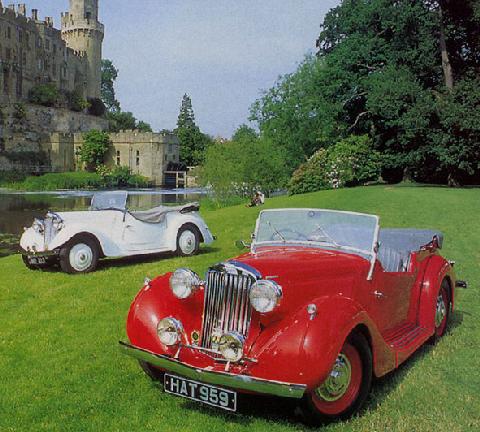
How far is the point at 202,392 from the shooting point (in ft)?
12.8

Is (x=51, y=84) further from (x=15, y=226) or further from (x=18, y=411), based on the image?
(x=18, y=411)

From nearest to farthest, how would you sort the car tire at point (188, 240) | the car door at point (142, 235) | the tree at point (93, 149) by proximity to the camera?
the car door at point (142, 235) → the car tire at point (188, 240) → the tree at point (93, 149)

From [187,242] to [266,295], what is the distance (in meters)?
8.08

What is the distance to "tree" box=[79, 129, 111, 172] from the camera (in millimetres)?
74812

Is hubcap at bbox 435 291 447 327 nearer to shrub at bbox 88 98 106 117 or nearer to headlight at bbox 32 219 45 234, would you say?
headlight at bbox 32 219 45 234

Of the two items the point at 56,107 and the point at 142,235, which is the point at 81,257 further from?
the point at 56,107

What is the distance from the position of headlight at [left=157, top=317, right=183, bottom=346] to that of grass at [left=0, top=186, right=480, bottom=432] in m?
0.60

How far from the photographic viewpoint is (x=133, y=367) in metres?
5.31

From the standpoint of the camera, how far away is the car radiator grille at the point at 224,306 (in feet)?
13.4

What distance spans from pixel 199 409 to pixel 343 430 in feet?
3.89

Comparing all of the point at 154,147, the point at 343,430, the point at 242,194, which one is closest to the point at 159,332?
the point at 343,430

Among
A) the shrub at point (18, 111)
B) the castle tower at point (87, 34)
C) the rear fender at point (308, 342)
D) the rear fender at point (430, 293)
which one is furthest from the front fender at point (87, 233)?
the castle tower at point (87, 34)

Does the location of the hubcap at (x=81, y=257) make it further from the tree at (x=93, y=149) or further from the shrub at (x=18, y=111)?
the shrub at (x=18, y=111)

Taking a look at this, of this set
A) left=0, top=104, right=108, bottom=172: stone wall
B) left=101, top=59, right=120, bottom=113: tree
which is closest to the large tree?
left=0, top=104, right=108, bottom=172: stone wall
